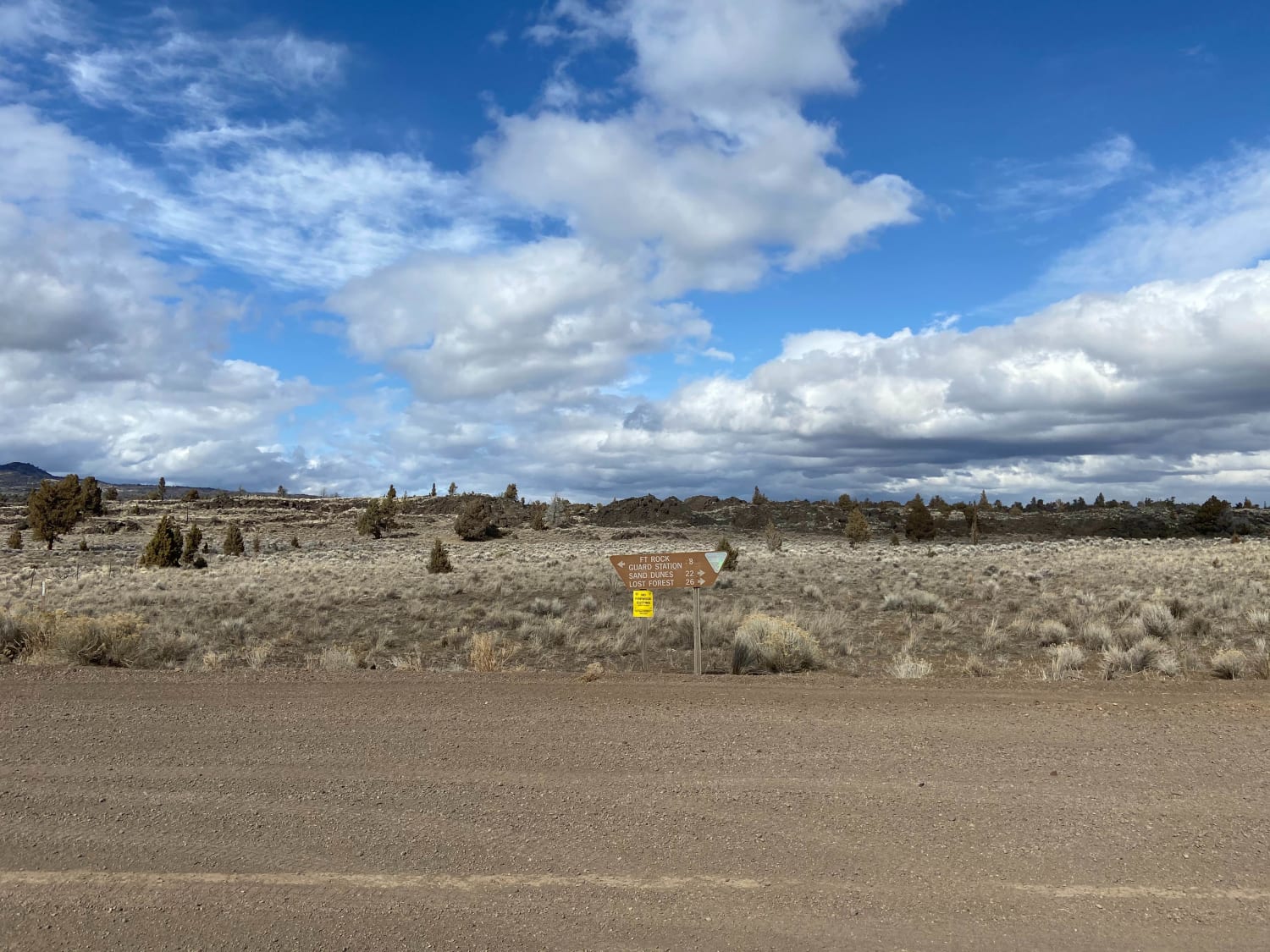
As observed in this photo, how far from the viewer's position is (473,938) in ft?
15.2

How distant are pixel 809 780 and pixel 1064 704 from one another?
4.10 m

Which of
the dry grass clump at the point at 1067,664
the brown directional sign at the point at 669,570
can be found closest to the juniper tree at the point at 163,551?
the brown directional sign at the point at 669,570

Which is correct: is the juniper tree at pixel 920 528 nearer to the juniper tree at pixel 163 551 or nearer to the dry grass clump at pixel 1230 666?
the juniper tree at pixel 163 551

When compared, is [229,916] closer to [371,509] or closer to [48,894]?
[48,894]

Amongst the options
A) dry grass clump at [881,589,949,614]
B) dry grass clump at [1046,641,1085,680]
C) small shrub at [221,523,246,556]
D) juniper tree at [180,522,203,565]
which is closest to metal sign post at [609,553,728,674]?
dry grass clump at [1046,641,1085,680]

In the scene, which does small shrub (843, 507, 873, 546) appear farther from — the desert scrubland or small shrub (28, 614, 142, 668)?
small shrub (28, 614, 142, 668)

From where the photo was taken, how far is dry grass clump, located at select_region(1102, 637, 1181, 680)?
13.3 meters

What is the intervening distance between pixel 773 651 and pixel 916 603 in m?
11.8

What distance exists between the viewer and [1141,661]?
1412cm

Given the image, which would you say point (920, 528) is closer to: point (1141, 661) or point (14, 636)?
point (1141, 661)

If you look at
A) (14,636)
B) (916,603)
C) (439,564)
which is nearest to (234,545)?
(439,564)

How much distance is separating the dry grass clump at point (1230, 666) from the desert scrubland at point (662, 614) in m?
0.02

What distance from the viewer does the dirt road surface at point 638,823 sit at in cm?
476

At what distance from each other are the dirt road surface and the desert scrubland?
3868mm
